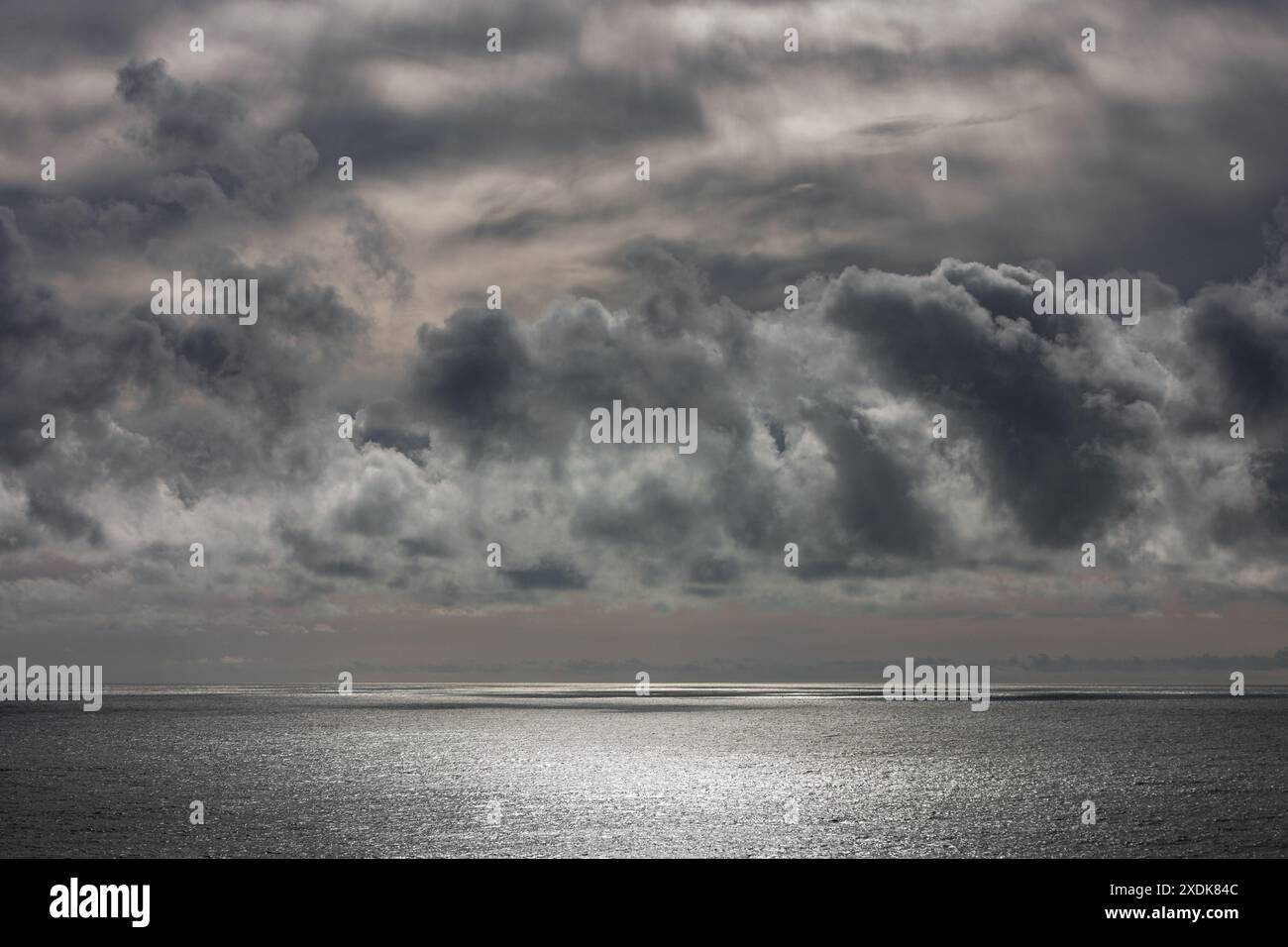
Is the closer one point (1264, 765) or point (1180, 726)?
point (1264, 765)

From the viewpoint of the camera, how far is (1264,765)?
113 metres
